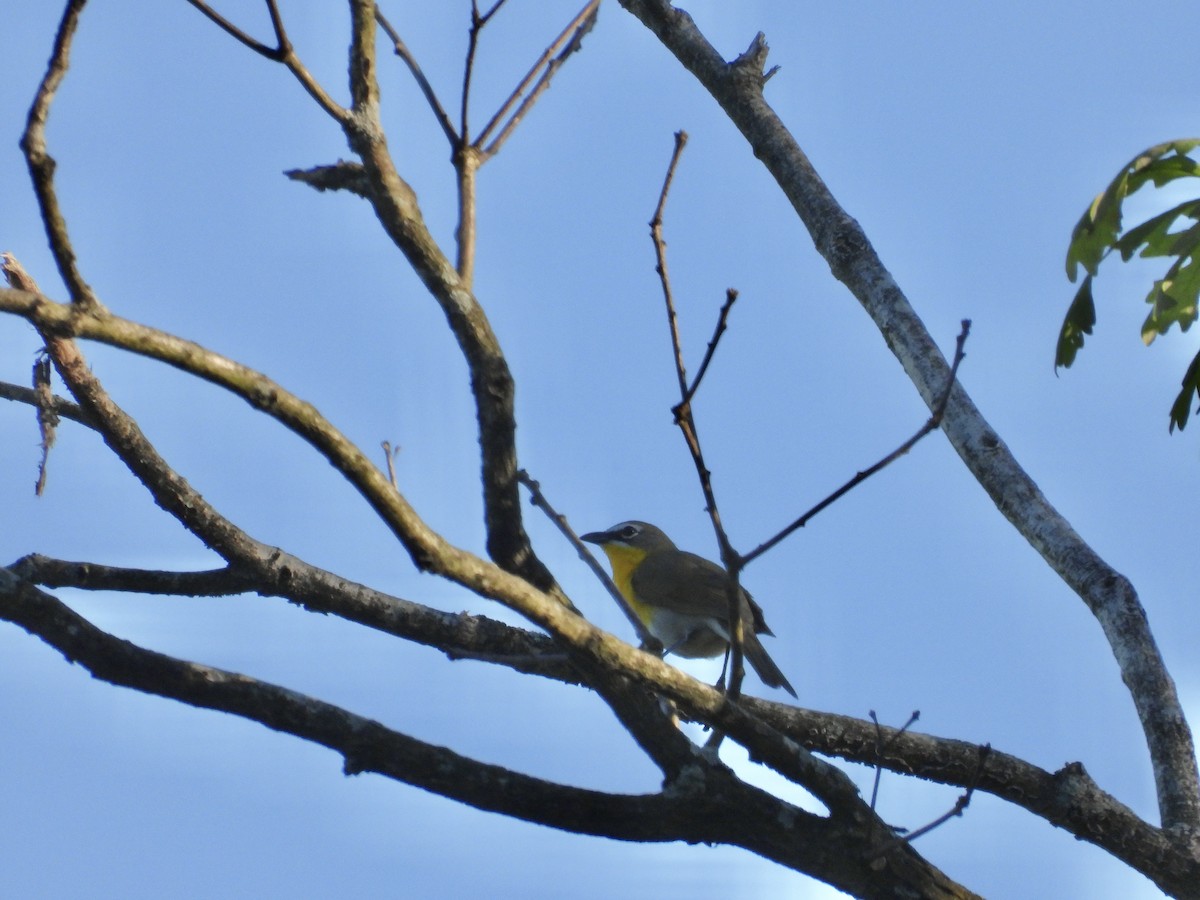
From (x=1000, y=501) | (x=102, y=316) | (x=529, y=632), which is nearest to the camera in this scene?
(x=102, y=316)

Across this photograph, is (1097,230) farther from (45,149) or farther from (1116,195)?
(45,149)

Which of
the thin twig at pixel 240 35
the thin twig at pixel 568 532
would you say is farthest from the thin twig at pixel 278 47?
the thin twig at pixel 568 532

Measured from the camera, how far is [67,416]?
4.29 meters

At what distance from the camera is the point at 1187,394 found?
15.5ft

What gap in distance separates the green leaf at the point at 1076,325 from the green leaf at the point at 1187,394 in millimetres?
406

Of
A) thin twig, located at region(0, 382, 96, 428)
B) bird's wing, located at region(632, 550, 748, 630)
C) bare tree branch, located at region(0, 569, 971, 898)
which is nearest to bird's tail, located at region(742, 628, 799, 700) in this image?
bird's wing, located at region(632, 550, 748, 630)

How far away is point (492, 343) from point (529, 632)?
73.2 inches

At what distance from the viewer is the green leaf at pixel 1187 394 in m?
4.69

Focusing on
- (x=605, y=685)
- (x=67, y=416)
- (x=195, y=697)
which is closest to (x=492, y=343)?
(x=605, y=685)

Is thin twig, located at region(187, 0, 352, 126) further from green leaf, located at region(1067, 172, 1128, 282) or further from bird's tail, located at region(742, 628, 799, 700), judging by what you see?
bird's tail, located at region(742, 628, 799, 700)

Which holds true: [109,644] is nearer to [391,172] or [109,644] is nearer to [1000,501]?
[391,172]

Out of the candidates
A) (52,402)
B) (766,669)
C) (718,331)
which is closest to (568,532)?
(718,331)

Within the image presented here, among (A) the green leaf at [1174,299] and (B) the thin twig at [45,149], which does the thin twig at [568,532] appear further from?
(A) the green leaf at [1174,299]

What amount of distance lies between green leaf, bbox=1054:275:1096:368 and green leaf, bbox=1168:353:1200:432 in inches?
16.0
